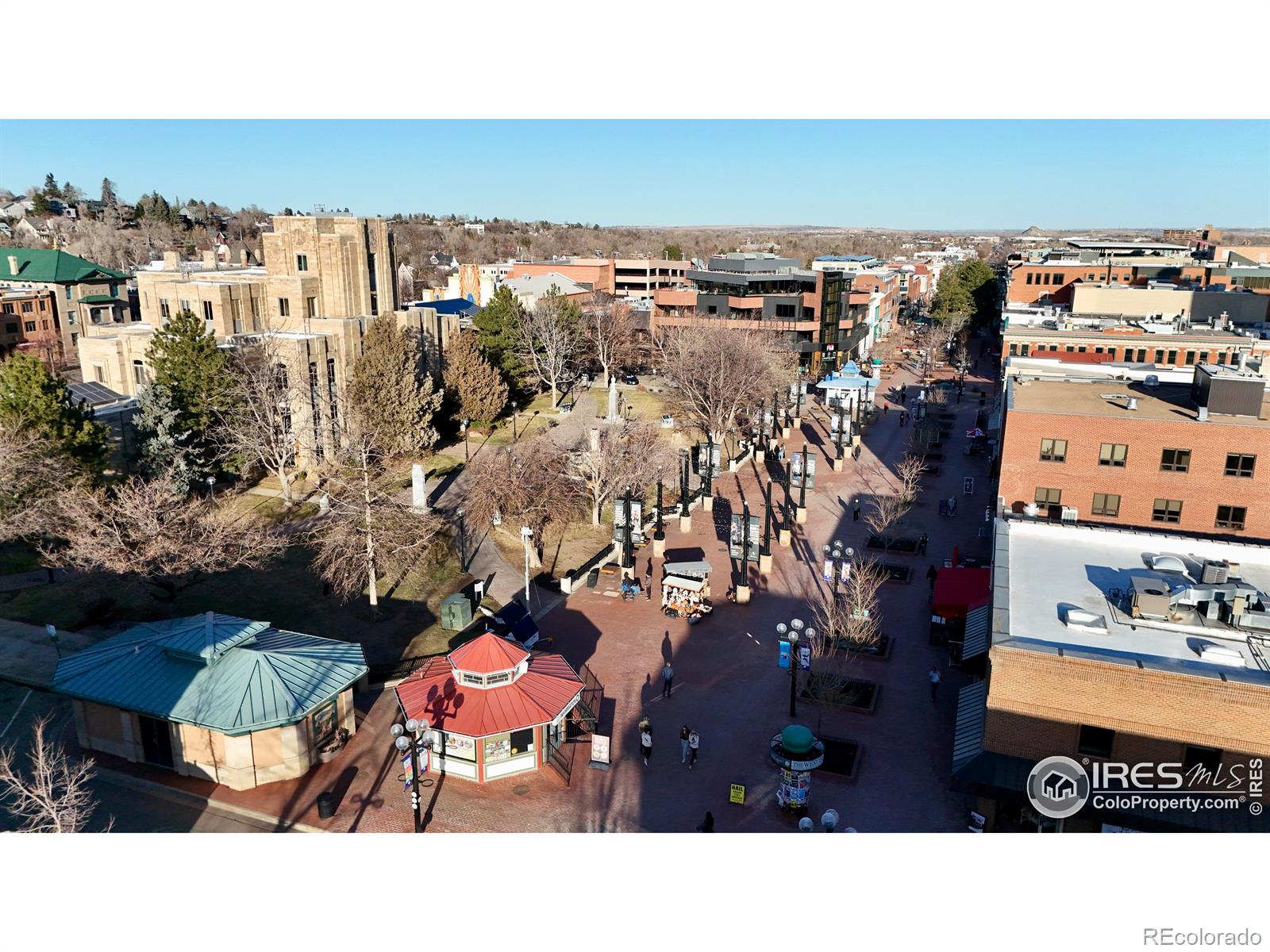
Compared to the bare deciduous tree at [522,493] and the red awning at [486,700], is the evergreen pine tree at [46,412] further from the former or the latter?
the red awning at [486,700]

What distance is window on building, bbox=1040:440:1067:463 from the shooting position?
35469 mm

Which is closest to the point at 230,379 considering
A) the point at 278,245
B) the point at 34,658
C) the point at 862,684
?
the point at 278,245

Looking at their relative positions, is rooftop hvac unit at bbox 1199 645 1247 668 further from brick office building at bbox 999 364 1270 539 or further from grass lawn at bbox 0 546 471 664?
grass lawn at bbox 0 546 471 664

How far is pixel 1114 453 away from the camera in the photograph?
34750 mm

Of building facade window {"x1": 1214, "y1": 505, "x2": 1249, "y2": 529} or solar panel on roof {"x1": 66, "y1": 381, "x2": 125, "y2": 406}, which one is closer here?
building facade window {"x1": 1214, "y1": 505, "x2": 1249, "y2": 529}

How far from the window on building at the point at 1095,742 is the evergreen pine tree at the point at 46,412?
38.9 meters

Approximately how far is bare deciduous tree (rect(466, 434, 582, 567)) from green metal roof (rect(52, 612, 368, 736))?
14.7 m

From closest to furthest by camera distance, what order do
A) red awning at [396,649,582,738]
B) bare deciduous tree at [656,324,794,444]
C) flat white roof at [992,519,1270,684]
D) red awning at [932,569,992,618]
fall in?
flat white roof at [992,519,1270,684]
red awning at [396,649,582,738]
red awning at [932,569,992,618]
bare deciduous tree at [656,324,794,444]

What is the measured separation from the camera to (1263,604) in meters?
21.8

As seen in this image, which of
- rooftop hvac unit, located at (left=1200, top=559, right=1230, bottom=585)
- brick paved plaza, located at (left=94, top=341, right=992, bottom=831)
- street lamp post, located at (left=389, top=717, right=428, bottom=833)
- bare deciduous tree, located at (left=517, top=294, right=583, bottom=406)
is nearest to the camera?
street lamp post, located at (left=389, top=717, right=428, bottom=833)

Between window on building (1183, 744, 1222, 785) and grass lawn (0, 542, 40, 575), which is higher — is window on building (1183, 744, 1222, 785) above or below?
above

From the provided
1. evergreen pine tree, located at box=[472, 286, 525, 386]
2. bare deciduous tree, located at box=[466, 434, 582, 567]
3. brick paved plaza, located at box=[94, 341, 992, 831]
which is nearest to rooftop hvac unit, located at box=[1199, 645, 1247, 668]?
brick paved plaza, located at box=[94, 341, 992, 831]

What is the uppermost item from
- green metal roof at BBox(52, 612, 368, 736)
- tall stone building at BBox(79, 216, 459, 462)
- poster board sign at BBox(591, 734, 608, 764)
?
tall stone building at BBox(79, 216, 459, 462)

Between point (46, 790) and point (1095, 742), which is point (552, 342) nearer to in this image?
point (1095, 742)
